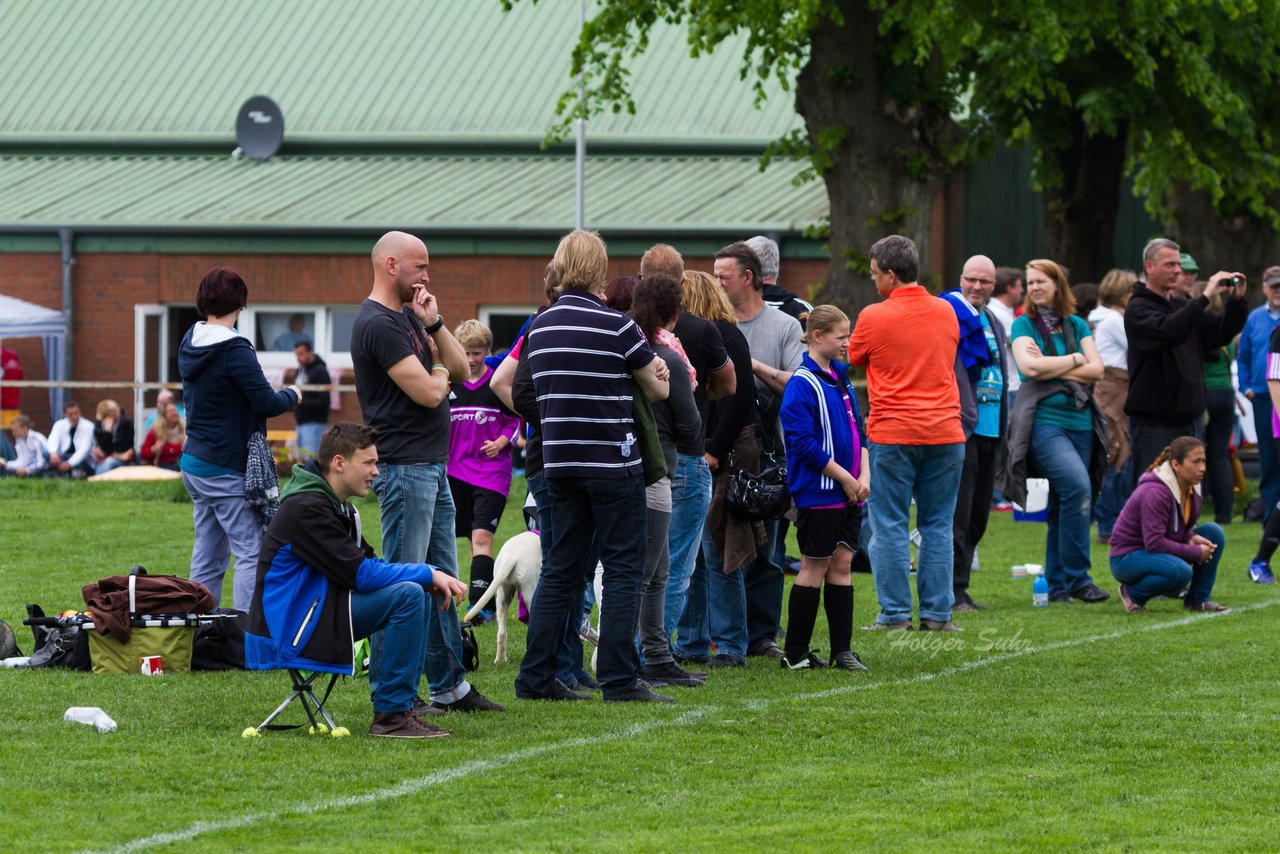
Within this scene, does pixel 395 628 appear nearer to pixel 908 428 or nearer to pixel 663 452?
pixel 663 452

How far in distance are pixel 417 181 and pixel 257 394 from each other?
1989 centimetres

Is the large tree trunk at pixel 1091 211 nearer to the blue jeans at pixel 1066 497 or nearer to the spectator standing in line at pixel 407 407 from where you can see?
the blue jeans at pixel 1066 497

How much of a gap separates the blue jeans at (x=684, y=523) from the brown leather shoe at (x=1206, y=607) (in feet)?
12.8

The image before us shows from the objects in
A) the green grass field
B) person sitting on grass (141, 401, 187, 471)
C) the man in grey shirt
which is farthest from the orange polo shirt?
person sitting on grass (141, 401, 187, 471)

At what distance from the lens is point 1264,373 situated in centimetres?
1598

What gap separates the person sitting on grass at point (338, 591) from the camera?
7.20 meters

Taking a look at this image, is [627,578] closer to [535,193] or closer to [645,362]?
[645,362]

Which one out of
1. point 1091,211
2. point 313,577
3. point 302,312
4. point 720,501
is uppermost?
point 1091,211

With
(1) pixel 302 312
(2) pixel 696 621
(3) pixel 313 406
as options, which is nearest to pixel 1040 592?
(2) pixel 696 621

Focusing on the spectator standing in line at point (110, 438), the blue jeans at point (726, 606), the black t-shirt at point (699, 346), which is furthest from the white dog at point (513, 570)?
the spectator standing in line at point (110, 438)

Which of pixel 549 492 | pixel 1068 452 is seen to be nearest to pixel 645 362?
pixel 549 492

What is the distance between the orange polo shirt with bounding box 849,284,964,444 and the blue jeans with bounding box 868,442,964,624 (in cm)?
13

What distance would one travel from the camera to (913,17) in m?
18.0

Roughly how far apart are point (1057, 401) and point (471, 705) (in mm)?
5258
